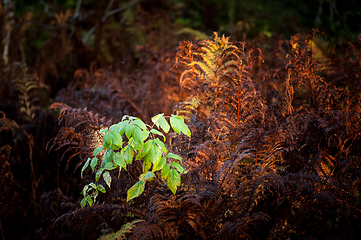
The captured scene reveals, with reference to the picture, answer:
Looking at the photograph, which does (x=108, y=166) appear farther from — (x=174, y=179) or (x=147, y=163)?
(x=174, y=179)

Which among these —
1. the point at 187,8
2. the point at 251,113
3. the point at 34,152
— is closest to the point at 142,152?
the point at 251,113

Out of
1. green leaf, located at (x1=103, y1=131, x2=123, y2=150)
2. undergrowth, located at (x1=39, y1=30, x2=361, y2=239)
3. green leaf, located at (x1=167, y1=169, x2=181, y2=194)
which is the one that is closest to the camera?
green leaf, located at (x1=103, y1=131, x2=123, y2=150)

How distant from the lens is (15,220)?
2.09m

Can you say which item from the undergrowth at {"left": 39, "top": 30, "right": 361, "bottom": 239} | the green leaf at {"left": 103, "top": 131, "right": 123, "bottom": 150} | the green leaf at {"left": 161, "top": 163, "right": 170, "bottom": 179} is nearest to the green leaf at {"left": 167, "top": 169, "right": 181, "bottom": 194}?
the green leaf at {"left": 161, "top": 163, "right": 170, "bottom": 179}

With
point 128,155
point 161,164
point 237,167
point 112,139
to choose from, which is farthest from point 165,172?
point 237,167

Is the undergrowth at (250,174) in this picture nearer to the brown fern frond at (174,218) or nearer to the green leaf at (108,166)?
the brown fern frond at (174,218)

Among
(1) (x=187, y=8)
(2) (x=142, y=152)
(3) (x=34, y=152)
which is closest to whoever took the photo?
(2) (x=142, y=152)

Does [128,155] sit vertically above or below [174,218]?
above

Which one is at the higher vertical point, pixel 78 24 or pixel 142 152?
pixel 78 24

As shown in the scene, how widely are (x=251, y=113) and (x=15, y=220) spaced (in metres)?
1.95

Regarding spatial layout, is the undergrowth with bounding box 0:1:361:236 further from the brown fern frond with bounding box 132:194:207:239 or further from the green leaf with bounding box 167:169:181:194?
the green leaf with bounding box 167:169:181:194

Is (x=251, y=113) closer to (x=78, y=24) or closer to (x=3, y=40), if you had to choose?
(x=3, y=40)

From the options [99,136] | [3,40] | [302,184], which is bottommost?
[302,184]

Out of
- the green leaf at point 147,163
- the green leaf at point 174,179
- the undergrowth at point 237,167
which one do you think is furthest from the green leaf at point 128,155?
the undergrowth at point 237,167
